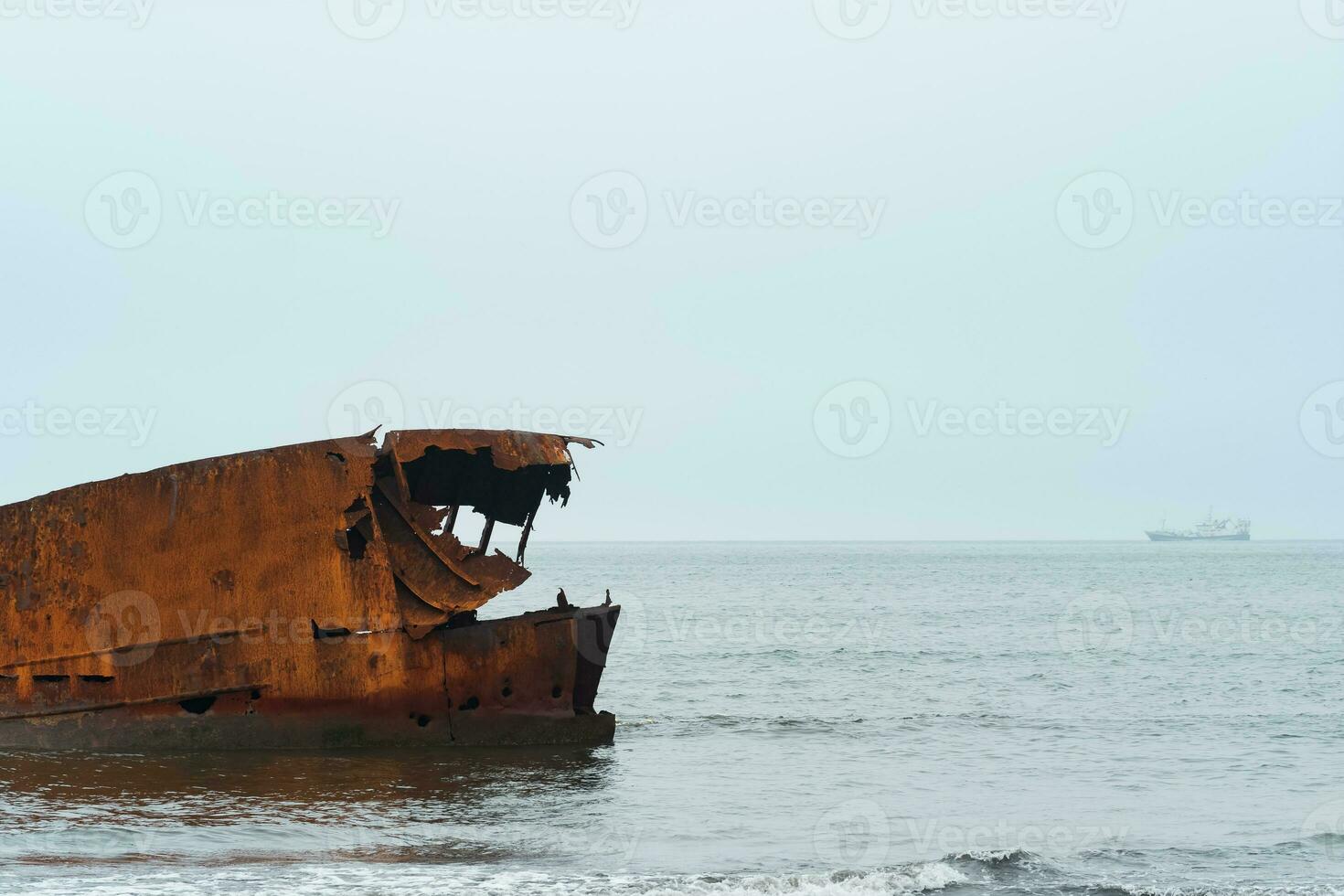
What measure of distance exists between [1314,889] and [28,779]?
1020cm

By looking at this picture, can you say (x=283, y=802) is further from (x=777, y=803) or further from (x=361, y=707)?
(x=777, y=803)

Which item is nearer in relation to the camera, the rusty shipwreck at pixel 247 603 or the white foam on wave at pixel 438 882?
the white foam on wave at pixel 438 882

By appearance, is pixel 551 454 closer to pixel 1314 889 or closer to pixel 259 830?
pixel 259 830

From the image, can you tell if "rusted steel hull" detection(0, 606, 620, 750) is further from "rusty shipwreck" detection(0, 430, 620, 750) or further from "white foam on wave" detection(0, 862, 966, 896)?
"white foam on wave" detection(0, 862, 966, 896)

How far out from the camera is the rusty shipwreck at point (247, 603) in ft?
36.6

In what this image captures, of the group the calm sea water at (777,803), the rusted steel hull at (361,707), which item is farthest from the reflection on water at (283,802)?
the rusted steel hull at (361,707)

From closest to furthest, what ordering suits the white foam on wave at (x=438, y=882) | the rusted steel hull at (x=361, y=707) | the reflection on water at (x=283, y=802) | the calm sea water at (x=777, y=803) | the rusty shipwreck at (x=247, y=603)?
the white foam on wave at (x=438, y=882), the calm sea water at (x=777, y=803), the reflection on water at (x=283, y=802), the rusty shipwreck at (x=247, y=603), the rusted steel hull at (x=361, y=707)

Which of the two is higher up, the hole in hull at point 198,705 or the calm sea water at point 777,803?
the hole in hull at point 198,705

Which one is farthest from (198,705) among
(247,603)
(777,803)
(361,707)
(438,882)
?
(777,803)

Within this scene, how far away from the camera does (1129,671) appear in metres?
24.3

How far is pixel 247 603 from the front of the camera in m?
11.1

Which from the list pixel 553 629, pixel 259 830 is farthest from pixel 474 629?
pixel 259 830

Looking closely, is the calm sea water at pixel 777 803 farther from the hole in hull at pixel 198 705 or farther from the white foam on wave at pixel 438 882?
the hole in hull at pixel 198 705

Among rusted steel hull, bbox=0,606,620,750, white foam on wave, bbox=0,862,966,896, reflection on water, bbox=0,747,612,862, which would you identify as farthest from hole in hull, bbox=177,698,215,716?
white foam on wave, bbox=0,862,966,896
